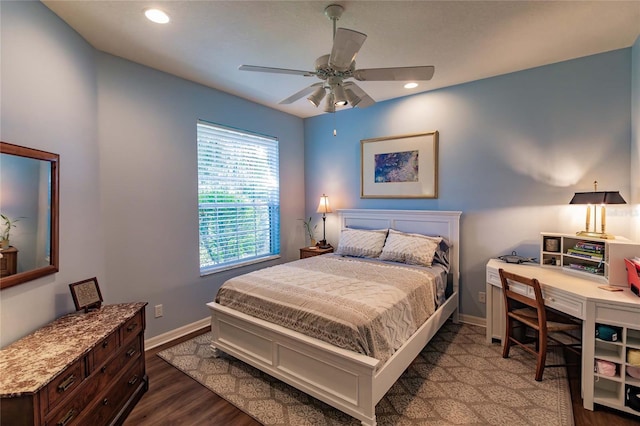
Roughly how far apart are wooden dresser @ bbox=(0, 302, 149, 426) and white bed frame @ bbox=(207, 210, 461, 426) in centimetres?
70

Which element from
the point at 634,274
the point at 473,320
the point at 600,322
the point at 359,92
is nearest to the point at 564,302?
the point at 600,322

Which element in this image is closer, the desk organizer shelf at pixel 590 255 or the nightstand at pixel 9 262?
the nightstand at pixel 9 262

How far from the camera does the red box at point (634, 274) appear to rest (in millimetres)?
1931

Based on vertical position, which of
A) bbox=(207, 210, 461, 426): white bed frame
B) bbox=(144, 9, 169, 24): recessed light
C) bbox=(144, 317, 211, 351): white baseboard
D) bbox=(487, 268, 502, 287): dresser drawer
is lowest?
bbox=(144, 317, 211, 351): white baseboard

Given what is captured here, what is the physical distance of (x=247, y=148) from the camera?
394 centimetres

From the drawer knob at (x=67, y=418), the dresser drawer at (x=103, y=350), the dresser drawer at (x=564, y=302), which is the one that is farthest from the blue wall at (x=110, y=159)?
the dresser drawer at (x=564, y=302)

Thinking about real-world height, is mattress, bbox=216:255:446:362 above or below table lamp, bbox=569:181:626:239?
below

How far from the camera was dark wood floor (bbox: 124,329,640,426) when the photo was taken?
6.24 ft

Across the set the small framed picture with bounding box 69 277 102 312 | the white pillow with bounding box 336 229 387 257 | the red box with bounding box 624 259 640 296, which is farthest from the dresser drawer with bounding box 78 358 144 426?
the red box with bounding box 624 259 640 296

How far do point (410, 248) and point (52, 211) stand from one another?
10.2 feet

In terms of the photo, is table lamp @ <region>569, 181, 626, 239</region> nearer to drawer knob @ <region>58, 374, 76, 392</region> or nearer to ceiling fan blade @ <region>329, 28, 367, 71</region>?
ceiling fan blade @ <region>329, 28, 367, 71</region>

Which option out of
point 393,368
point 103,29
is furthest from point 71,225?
point 393,368

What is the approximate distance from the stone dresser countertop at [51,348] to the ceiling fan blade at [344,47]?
214 cm

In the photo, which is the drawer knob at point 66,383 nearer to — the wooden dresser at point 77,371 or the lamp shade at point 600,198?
the wooden dresser at point 77,371
